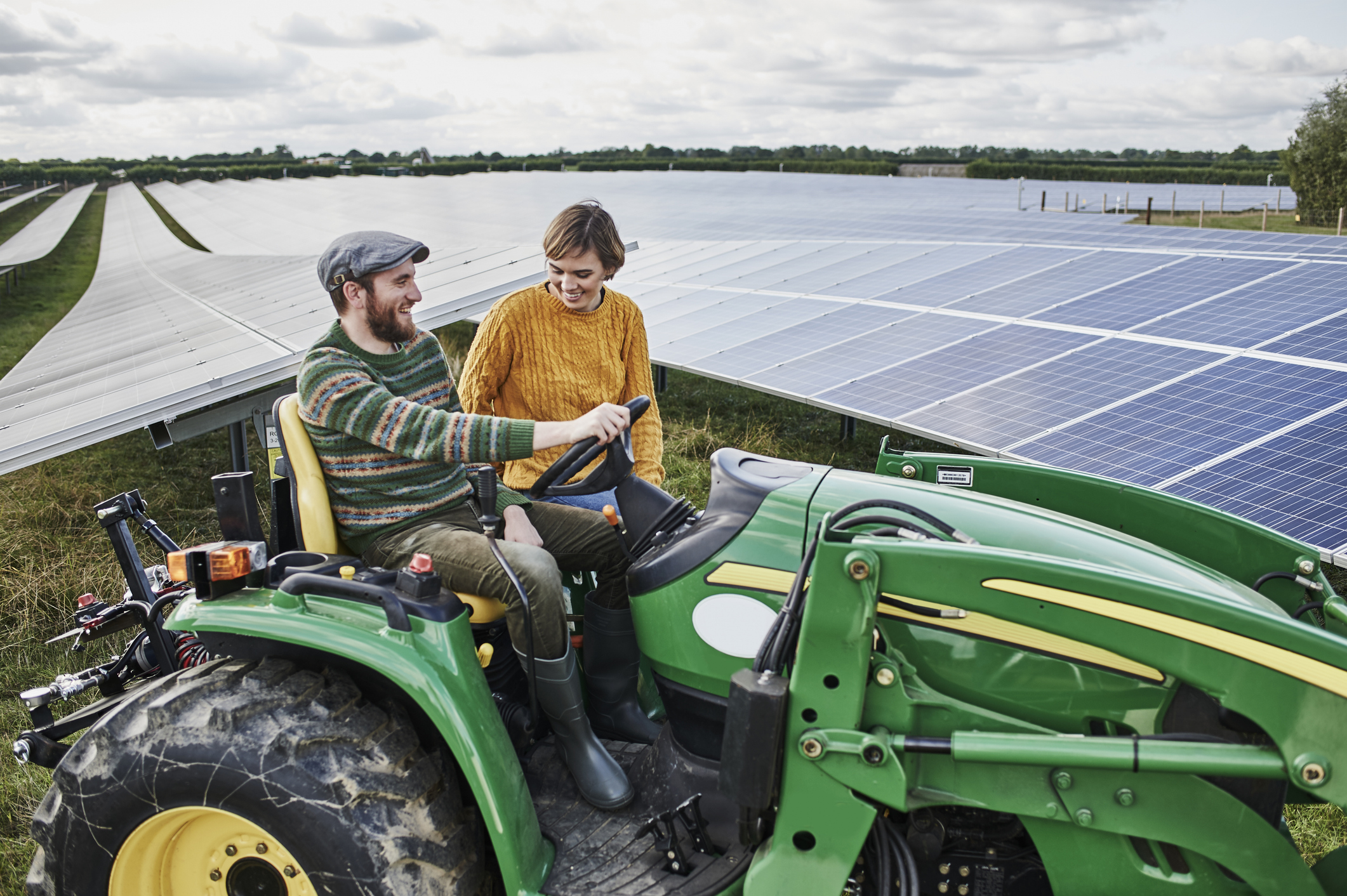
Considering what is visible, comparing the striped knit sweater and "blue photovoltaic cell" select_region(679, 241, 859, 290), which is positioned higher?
"blue photovoltaic cell" select_region(679, 241, 859, 290)

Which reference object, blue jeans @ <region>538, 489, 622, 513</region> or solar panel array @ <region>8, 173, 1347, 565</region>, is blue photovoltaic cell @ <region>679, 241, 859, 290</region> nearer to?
solar panel array @ <region>8, 173, 1347, 565</region>

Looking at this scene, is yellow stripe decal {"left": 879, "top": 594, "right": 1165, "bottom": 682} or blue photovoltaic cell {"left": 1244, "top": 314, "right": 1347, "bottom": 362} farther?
blue photovoltaic cell {"left": 1244, "top": 314, "right": 1347, "bottom": 362}

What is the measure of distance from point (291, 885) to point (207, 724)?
0.48 m

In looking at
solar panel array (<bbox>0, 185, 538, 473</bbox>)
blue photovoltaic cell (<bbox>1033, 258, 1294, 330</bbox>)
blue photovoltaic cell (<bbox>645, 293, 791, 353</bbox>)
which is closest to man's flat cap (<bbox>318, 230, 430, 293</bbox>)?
solar panel array (<bbox>0, 185, 538, 473</bbox>)

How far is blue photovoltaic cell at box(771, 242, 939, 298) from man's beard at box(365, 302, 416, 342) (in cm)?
787

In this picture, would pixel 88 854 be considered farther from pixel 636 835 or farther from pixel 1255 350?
pixel 1255 350

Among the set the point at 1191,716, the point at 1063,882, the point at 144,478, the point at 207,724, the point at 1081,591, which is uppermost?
the point at 1081,591

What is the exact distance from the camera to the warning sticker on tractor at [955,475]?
331 cm

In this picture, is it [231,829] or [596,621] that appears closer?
[231,829]

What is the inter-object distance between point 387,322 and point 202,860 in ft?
5.17

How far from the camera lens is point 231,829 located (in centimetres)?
263

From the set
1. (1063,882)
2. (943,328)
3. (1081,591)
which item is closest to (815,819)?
(1063,882)

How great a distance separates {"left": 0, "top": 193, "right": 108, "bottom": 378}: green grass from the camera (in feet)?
51.2

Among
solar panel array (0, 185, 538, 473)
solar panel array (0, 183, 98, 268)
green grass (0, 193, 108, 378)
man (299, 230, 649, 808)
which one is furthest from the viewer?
solar panel array (0, 183, 98, 268)
